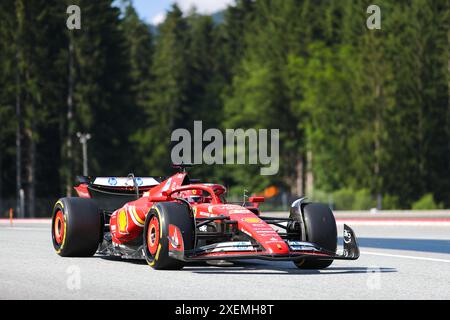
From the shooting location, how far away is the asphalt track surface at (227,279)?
426 inches

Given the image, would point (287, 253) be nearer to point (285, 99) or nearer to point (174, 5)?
point (285, 99)

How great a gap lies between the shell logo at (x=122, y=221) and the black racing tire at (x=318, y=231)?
2.84m

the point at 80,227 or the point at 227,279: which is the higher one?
the point at 80,227

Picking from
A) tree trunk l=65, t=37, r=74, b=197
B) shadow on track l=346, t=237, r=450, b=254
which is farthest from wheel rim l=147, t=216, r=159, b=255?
tree trunk l=65, t=37, r=74, b=197

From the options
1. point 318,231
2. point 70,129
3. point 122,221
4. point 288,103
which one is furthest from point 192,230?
point 288,103

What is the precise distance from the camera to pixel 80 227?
16.1 meters

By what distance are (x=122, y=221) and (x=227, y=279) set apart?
141 inches

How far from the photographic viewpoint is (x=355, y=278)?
1269 centimetres

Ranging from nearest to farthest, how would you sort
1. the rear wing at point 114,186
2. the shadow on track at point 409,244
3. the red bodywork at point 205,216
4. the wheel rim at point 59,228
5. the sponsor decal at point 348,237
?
the red bodywork at point 205,216 < the sponsor decal at point 348,237 < the wheel rim at point 59,228 < the rear wing at point 114,186 < the shadow on track at point 409,244

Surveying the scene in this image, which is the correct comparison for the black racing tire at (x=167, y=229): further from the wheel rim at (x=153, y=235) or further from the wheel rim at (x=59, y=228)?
the wheel rim at (x=59, y=228)

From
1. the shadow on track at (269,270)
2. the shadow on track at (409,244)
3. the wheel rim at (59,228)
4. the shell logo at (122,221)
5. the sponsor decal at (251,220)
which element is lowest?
the shadow on track at (409,244)

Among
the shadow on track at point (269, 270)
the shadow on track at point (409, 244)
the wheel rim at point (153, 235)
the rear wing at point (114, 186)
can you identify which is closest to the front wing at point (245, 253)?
the shadow on track at point (269, 270)

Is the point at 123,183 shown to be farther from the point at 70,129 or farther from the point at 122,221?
the point at 70,129

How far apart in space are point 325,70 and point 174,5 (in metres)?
31.5
